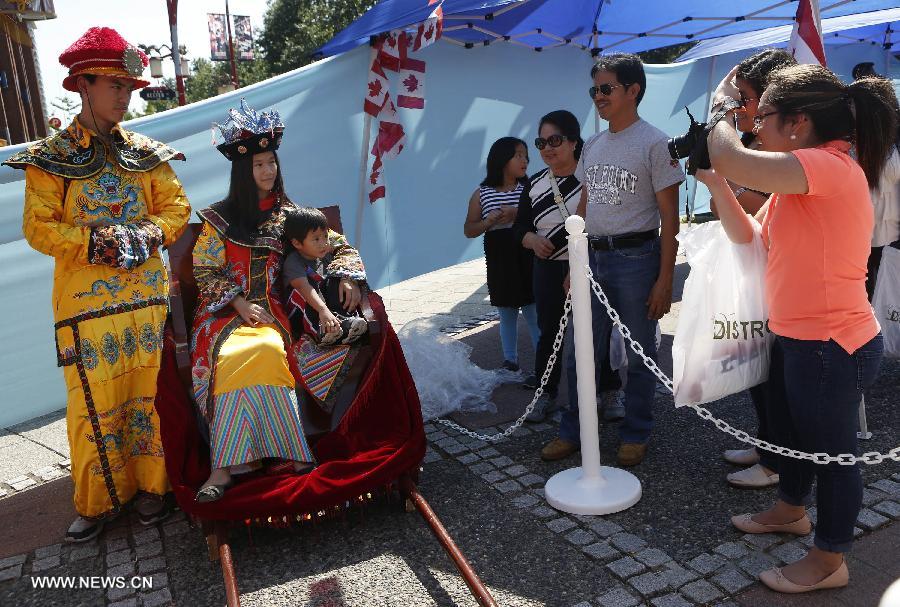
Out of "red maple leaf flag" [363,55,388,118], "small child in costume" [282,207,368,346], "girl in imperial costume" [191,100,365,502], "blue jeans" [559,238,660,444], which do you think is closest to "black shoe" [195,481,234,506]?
"girl in imperial costume" [191,100,365,502]

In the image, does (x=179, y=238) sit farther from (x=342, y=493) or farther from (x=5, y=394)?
(x=5, y=394)

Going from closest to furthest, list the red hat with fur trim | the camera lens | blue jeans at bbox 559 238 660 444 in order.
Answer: the camera lens < the red hat with fur trim < blue jeans at bbox 559 238 660 444

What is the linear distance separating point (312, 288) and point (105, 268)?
3.05 ft

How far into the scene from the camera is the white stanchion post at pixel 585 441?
299 centimetres

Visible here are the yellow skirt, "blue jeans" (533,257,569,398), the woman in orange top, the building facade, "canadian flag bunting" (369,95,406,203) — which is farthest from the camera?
the building facade

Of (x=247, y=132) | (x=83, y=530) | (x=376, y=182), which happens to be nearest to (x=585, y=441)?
(x=247, y=132)

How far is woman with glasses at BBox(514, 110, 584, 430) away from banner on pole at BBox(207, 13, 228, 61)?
24922 mm

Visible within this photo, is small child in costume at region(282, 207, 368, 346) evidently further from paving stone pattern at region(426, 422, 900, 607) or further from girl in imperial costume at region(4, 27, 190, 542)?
paving stone pattern at region(426, 422, 900, 607)

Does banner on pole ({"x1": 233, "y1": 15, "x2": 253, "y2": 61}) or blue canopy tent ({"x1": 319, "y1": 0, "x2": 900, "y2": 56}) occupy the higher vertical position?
banner on pole ({"x1": 233, "y1": 15, "x2": 253, "y2": 61})

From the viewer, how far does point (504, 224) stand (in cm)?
461

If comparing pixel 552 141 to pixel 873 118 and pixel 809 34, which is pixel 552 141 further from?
pixel 873 118

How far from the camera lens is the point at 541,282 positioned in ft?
13.6

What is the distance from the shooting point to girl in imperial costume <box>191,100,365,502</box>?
2.95 m

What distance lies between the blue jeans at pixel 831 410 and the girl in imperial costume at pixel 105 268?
8.86 feet
